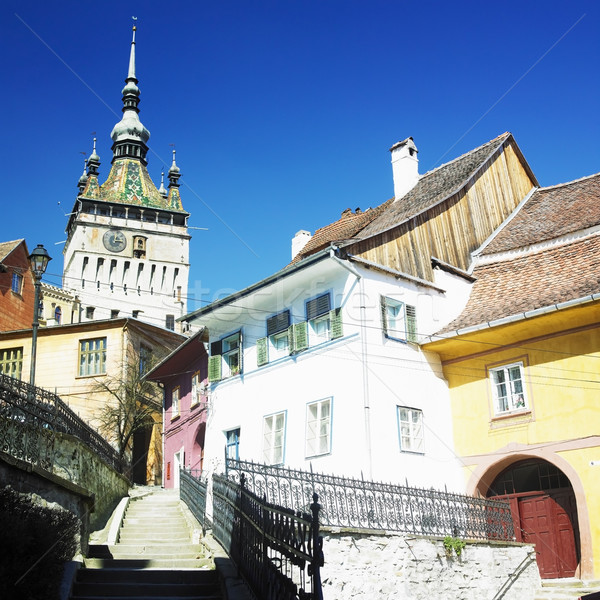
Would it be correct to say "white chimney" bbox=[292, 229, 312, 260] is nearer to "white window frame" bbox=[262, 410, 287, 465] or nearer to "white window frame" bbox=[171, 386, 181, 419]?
"white window frame" bbox=[171, 386, 181, 419]

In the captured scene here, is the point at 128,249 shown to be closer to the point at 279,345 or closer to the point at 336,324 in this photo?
the point at 279,345

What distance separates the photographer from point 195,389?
31.3 m

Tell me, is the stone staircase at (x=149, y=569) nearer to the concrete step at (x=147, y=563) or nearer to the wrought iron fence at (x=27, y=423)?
the concrete step at (x=147, y=563)

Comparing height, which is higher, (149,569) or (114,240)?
(114,240)

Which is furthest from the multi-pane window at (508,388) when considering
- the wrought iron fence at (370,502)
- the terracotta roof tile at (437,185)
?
the terracotta roof tile at (437,185)

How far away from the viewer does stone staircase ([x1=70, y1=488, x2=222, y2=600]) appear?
10.5 metres

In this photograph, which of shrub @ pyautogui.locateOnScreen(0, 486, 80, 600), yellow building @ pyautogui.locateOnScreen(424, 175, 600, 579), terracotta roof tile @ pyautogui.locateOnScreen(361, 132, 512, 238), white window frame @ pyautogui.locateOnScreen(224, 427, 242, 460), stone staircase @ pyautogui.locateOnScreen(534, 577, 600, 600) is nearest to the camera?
shrub @ pyautogui.locateOnScreen(0, 486, 80, 600)

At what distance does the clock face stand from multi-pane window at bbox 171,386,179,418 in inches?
2332

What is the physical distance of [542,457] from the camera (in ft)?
61.0

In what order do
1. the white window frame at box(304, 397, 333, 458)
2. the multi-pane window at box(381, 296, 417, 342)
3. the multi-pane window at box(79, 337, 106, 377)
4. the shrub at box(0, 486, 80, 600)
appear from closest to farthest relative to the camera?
the shrub at box(0, 486, 80, 600) → the white window frame at box(304, 397, 333, 458) → the multi-pane window at box(381, 296, 417, 342) → the multi-pane window at box(79, 337, 106, 377)

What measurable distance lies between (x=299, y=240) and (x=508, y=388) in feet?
47.1

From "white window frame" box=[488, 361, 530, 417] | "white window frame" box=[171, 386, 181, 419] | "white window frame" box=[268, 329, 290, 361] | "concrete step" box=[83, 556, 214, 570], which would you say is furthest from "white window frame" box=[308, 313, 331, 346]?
"white window frame" box=[171, 386, 181, 419]

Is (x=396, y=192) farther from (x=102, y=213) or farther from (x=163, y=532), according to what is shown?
(x=102, y=213)

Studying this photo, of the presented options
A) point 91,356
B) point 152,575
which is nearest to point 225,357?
point 152,575
